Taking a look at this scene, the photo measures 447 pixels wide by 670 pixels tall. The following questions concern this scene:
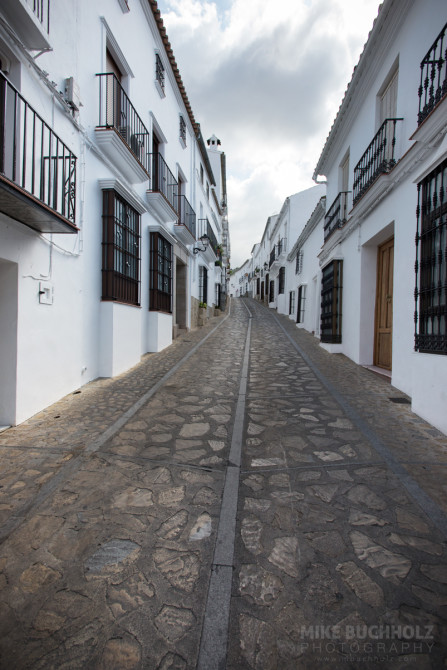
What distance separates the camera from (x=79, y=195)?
5145 millimetres

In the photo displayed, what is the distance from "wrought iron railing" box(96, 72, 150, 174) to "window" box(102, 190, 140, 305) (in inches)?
41.5

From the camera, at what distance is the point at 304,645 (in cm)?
142

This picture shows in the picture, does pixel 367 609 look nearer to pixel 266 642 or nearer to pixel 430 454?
pixel 266 642

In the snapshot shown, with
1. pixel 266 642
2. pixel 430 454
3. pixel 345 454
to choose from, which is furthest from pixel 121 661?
pixel 430 454

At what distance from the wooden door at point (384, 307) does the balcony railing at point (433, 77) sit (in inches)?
93.5

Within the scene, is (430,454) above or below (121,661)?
above

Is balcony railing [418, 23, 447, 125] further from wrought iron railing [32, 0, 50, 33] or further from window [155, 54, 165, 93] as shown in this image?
window [155, 54, 165, 93]

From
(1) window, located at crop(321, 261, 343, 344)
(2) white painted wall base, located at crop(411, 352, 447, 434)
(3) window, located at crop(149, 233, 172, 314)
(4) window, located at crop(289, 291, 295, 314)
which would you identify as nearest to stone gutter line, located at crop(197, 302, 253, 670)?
(2) white painted wall base, located at crop(411, 352, 447, 434)

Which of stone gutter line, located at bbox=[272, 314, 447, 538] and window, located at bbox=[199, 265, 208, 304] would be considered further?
window, located at bbox=[199, 265, 208, 304]

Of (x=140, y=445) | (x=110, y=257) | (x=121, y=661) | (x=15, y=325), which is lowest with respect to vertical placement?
(x=121, y=661)

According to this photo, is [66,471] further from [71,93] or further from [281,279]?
[281,279]

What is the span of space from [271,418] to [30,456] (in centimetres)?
255

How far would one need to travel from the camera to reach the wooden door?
20.9 ft

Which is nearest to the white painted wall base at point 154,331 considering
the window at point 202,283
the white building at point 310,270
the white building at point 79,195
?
the white building at point 79,195
